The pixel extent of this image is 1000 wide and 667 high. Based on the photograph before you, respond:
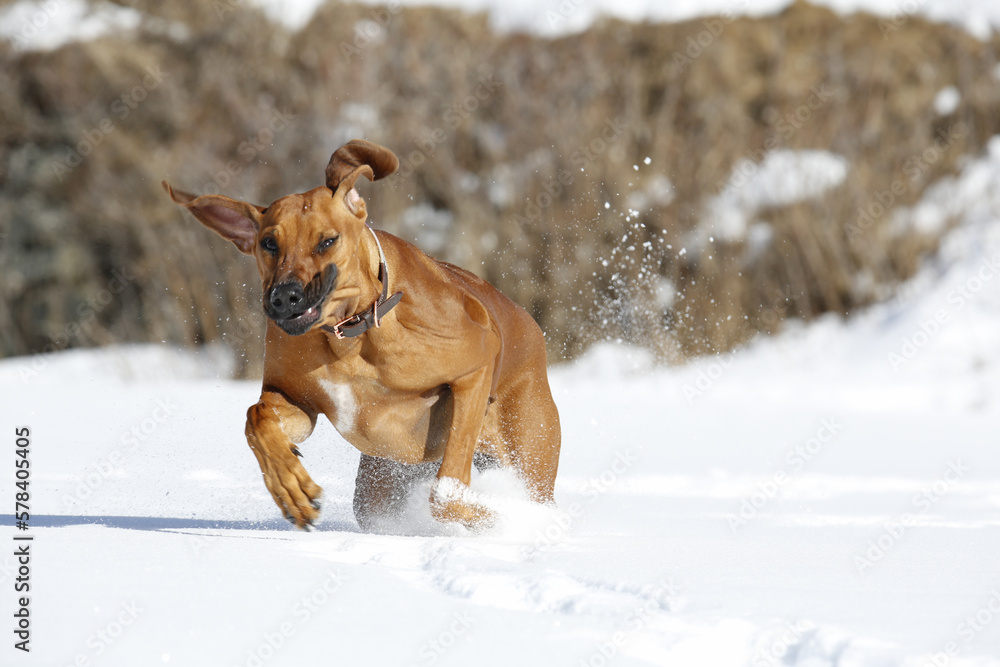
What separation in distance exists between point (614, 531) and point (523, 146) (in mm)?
6541

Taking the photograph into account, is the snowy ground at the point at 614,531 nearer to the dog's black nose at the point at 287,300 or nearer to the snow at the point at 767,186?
Answer: the dog's black nose at the point at 287,300

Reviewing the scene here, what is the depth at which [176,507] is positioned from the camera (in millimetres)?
4293

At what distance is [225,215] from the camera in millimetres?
3146

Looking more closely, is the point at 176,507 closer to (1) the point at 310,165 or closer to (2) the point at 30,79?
(1) the point at 310,165

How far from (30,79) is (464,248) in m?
4.96

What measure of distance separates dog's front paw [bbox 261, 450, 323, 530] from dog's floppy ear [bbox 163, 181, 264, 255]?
0.64 m

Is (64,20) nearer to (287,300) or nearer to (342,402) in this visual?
(342,402)

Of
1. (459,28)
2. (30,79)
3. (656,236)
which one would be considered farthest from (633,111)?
(30,79)

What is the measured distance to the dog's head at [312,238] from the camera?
2.77m

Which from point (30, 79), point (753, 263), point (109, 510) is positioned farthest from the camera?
point (30, 79)

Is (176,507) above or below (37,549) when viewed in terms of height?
below

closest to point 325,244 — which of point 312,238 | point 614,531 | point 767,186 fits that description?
point 312,238

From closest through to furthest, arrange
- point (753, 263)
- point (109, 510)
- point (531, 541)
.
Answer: point (531, 541), point (109, 510), point (753, 263)

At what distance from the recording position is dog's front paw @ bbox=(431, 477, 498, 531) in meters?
3.35
